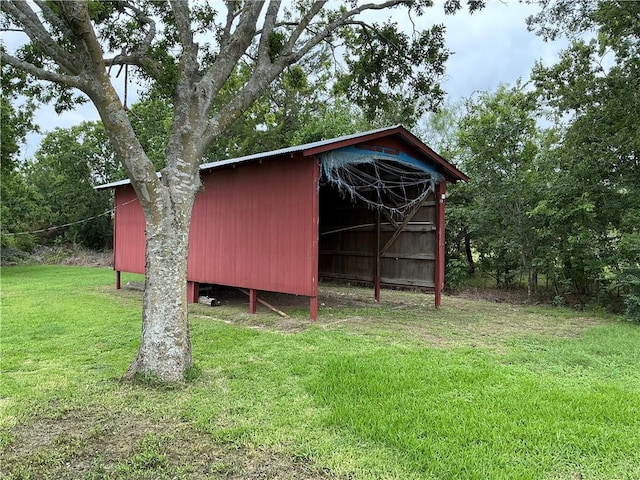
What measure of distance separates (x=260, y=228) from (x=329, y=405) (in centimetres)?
443

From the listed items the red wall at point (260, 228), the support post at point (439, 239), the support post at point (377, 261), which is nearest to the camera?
the red wall at point (260, 228)

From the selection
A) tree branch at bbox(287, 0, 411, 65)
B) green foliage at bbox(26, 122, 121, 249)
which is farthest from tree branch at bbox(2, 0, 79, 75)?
green foliage at bbox(26, 122, 121, 249)

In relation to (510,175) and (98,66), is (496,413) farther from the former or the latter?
(510,175)

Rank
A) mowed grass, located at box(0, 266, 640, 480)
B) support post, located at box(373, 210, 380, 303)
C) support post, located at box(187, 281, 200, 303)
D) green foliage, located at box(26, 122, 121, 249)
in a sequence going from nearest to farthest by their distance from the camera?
mowed grass, located at box(0, 266, 640, 480)
support post, located at box(187, 281, 200, 303)
support post, located at box(373, 210, 380, 303)
green foliage, located at box(26, 122, 121, 249)

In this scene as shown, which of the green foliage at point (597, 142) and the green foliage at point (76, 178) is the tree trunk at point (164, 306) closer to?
the green foliage at point (597, 142)

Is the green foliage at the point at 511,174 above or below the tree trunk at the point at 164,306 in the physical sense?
above

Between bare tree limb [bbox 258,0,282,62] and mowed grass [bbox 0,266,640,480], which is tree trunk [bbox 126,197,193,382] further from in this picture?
bare tree limb [bbox 258,0,282,62]

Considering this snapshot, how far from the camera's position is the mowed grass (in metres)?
2.51

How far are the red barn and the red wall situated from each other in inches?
0.6

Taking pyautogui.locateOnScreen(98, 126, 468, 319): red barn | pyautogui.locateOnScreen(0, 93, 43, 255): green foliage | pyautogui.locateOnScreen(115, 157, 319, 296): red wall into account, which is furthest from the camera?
pyautogui.locateOnScreen(0, 93, 43, 255): green foliage

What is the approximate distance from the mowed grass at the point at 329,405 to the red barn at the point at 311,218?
139 centimetres

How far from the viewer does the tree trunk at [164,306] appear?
→ 3.80 m

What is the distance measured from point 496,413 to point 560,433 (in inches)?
16.2

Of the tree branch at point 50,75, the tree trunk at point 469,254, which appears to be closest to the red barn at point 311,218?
the tree branch at point 50,75
